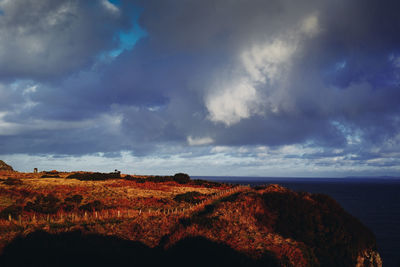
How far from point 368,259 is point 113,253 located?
15.9m

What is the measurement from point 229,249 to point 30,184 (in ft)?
129

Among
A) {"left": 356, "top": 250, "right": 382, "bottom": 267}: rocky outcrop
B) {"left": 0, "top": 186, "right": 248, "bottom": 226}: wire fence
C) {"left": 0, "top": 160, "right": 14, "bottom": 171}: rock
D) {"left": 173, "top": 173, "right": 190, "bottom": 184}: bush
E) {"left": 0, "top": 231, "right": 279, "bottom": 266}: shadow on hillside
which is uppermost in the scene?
{"left": 0, "top": 160, "right": 14, "bottom": 171}: rock

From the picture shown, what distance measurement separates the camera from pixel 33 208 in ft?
95.6

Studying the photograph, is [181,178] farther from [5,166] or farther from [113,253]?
[5,166]

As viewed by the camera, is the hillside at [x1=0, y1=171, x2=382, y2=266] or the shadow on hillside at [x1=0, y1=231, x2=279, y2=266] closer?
the shadow on hillside at [x1=0, y1=231, x2=279, y2=266]

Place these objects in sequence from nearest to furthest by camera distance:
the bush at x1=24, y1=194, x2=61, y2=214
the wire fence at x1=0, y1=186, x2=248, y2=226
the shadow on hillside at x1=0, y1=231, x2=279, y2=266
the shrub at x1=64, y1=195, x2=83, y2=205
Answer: the shadow on hillside at x1=0, y1=231, x2=279, y2=266, the wire fence at x1=0, y1=186, x2=248, y2=226, the bush at x1=24, y1=194, x2=61, y2=214, the shrub at x1=64, y1=195, x2=83, y2=205

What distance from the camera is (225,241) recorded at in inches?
587

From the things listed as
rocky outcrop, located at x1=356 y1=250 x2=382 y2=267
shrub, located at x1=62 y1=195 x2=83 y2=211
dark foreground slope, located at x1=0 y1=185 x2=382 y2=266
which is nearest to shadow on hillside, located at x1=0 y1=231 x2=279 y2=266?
dark foreground slope, located at x1=0 y1=185 x2=382 y2=266

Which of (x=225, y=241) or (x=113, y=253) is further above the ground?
(x=225, y=241)

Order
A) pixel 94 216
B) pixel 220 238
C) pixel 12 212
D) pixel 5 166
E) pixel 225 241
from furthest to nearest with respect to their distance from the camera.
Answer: pixel 5 166 < pixel 12 212 < pixel 94 216 < pixel 220 238 < pixel 225 241

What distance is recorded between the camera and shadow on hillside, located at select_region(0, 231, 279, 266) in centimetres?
1344

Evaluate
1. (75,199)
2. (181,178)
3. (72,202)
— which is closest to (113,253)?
(72,202)

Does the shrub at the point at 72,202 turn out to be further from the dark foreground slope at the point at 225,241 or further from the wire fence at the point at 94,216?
the dark foreground slope at the point at 225,241

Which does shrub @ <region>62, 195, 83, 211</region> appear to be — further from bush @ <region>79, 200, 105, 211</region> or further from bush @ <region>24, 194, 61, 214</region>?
bush @ <region>79, 200, 105, 211</region>
